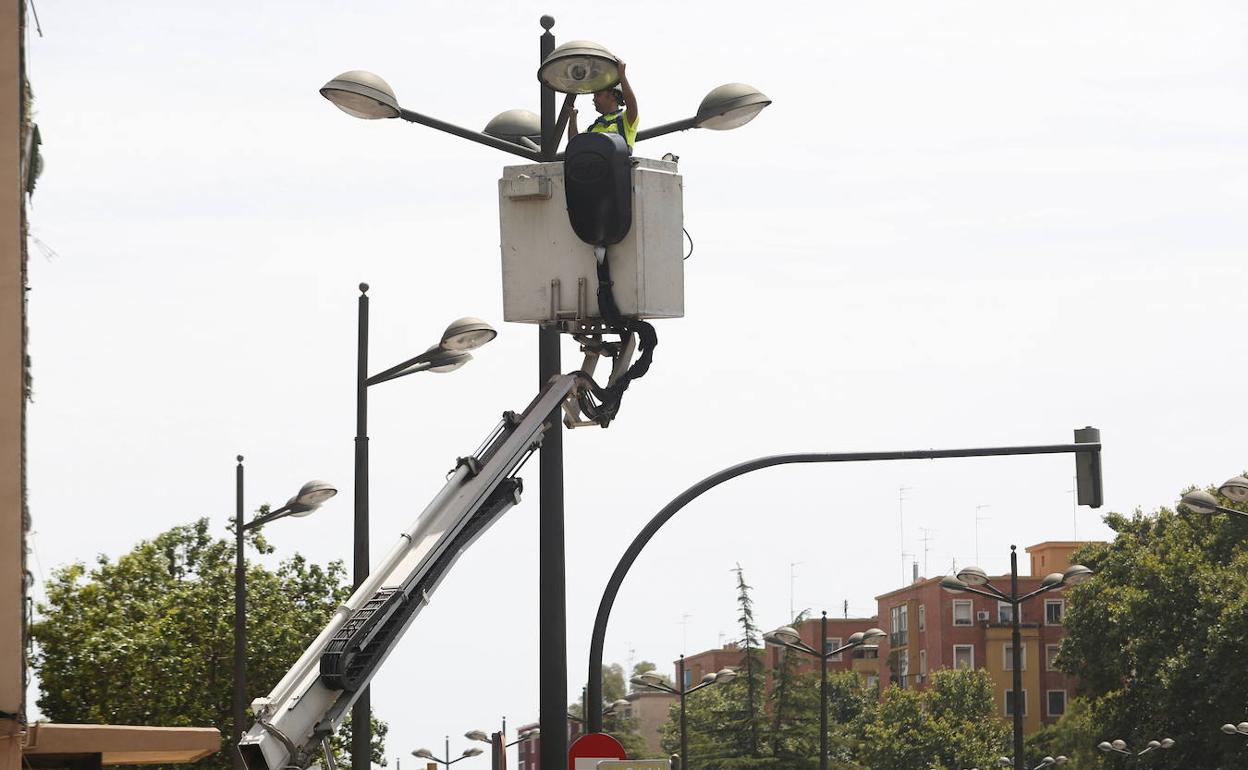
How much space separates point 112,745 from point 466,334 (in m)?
4.96

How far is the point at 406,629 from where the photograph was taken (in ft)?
33.5

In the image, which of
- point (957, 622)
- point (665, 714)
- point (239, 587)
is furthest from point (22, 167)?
point (665, 714)

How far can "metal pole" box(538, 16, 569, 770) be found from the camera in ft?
37.3

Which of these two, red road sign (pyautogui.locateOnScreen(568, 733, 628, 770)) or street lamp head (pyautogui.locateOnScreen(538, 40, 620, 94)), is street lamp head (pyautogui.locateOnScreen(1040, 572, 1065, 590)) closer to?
red road sign (pyautogui.locateOnScreen(568, 733, 628, 770))

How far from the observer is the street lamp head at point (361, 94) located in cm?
1163

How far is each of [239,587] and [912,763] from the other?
69509 mm

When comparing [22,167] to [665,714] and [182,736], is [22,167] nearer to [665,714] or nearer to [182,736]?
[182,736]

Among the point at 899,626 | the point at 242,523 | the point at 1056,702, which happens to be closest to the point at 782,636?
the point at 242,523

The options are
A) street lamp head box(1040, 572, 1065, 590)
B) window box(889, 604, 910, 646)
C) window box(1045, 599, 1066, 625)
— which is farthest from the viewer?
window box(889, 604, 910, 646)

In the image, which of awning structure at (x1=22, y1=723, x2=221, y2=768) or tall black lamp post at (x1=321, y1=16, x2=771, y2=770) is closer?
tall black lamp post at (x1=321, y1=16, x2=771, y2=770)

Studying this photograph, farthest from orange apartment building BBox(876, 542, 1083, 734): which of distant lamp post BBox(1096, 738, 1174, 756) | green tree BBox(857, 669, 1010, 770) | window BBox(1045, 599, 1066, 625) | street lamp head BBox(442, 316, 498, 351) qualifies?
street lamp head BBox(442, 316, 498, 351)

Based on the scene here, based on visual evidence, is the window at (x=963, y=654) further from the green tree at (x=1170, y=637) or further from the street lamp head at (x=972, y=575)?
the street lamp head at (x=972, y=575)

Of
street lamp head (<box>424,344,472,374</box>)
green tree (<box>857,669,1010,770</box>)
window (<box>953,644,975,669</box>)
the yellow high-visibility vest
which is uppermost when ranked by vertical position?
the yellow high-visibility vest

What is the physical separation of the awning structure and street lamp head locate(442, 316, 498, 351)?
12.9ft
